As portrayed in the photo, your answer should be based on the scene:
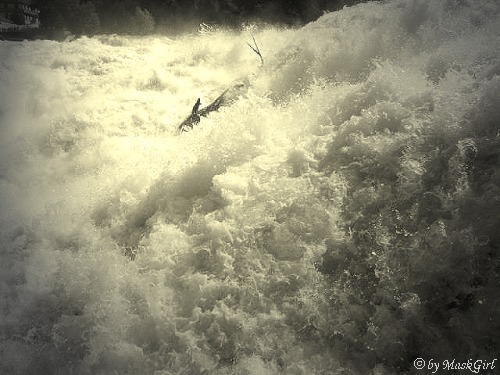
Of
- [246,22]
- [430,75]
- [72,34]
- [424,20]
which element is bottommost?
[72,34]

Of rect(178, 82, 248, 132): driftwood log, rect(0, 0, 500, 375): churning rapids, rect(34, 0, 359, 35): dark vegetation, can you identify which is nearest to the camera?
rect(0, 0, 500, 375): churning rapids

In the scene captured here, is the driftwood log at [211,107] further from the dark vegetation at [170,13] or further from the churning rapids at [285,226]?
the dark vegetation at [170,13]

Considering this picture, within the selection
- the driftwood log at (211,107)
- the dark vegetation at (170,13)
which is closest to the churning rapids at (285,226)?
the driftwood log at (211,107)

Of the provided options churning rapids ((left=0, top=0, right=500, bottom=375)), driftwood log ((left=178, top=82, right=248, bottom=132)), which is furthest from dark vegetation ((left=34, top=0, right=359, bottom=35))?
churning rapids ((left=0, top=0, right=500, bottom=375))

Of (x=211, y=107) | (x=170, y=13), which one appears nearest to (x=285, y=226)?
(x=211, y=107)

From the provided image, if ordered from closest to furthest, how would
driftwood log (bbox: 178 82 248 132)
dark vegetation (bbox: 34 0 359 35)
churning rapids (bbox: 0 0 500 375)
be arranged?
1. churning rapids (bbox: 0 0 500 375)
2. driftwood log (bbox: 178 82 248 132)
3. dark vegetation (bbox: 34 0 359 35)

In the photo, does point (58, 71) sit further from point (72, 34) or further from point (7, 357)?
point (72, 34)

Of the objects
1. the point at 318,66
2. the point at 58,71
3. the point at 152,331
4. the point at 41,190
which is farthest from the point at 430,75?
the point at 58,71

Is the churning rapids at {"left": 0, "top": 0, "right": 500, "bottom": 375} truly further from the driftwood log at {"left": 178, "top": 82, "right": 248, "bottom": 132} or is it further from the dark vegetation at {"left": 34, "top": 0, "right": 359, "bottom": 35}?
the dark vegetation at {"left": 34, "top": 0, "right": 359, "bottom": 35}
